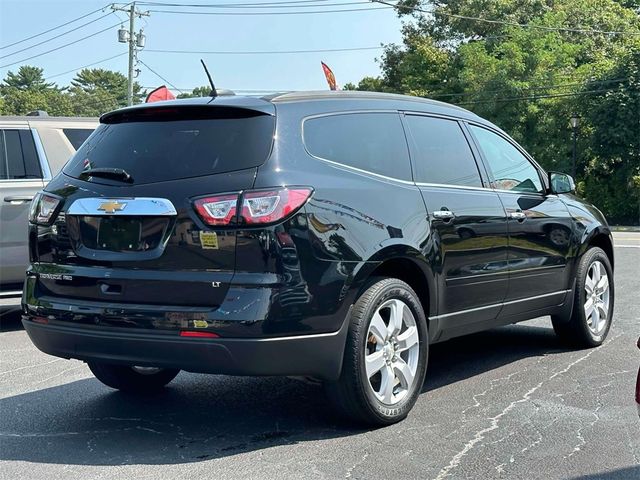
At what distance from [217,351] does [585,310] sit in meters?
3.55

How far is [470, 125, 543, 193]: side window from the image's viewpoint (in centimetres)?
572

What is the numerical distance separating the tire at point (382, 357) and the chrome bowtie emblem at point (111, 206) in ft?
4.19

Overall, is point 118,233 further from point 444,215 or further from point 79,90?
point 79,90

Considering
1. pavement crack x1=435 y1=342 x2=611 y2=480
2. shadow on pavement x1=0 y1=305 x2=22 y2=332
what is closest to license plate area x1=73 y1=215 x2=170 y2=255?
pavement crack x1=435 y1=342 x2=611 y2=480

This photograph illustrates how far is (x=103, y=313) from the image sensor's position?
13.5ft

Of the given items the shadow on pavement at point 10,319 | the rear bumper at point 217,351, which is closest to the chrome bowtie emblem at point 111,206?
the rear bumper at point 217,351

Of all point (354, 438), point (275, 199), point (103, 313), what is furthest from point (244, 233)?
point (354, 438)

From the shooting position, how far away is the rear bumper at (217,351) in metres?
3.91

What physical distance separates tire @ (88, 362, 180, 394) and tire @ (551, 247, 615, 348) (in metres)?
2.96

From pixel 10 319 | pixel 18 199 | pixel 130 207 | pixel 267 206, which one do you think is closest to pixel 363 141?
pixel 267 206

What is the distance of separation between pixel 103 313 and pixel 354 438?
1.42 metres

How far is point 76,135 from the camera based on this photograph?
27.5 ft

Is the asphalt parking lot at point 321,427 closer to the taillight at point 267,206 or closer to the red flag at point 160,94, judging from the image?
the taillight at point 267,206

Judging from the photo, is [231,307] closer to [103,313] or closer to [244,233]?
[244,233]
